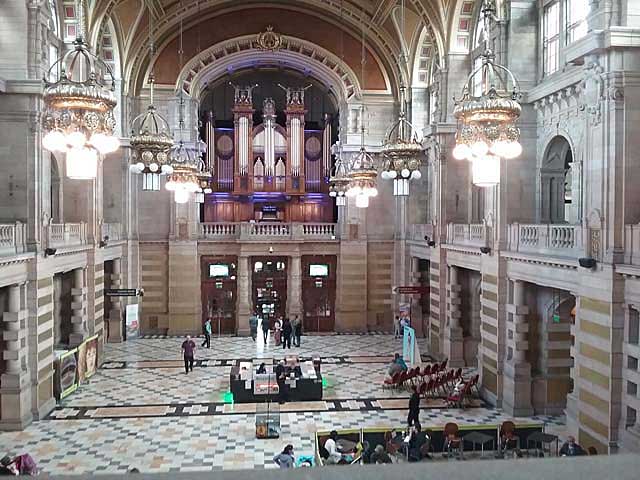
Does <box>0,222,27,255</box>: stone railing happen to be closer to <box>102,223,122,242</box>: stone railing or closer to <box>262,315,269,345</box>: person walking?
<box>102,223,122,242</box>: stone railing

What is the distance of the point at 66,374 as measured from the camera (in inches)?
771

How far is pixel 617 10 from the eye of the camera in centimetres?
1293

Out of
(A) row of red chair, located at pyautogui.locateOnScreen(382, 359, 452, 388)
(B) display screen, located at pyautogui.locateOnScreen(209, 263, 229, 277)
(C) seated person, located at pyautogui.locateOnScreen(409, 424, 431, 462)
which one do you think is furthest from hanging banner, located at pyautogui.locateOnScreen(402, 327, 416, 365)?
(B) display screen, located at pyautogui.locateOnScreen(209, 263, 229, 277)

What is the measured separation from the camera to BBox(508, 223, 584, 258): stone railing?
575 inches

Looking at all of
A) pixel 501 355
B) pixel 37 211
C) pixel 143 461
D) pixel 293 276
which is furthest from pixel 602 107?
pixel 293 276

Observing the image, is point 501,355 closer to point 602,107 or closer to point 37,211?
point 602,107

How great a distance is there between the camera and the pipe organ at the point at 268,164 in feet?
109

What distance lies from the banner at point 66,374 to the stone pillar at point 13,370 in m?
2.38

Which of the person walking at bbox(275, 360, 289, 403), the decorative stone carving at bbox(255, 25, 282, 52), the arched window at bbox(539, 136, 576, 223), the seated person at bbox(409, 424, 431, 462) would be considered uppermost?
the decorative stone carving at bbox(255, 25, 282, 52)

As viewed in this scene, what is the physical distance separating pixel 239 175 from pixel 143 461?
2033cm

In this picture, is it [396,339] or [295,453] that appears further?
[396,339]

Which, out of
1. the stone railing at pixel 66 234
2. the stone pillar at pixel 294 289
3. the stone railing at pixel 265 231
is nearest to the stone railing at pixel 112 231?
the stone railing at pixel 66 234

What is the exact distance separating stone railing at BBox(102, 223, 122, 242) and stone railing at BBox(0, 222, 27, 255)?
25.6 feet

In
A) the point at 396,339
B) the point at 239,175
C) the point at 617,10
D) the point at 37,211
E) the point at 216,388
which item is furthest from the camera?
the point at 239,175
